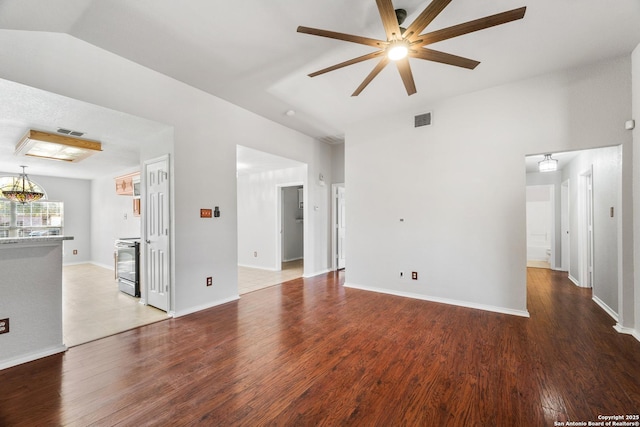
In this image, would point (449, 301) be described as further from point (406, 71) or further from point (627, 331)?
point (406, 71)

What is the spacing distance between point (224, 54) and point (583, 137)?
4.27 m

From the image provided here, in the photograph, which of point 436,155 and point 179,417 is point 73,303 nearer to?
point 179,417

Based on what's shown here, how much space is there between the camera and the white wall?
6387 millimetres

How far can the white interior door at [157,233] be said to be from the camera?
352 cm

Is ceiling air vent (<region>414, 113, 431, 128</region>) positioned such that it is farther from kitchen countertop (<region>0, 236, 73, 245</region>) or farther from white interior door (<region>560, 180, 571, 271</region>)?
kitchen countertop (<region>0, 236, 73, 245</region>)

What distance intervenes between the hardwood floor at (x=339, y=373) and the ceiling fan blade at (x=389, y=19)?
8.68 feet

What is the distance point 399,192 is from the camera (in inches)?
174

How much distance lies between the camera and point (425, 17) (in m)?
1.76

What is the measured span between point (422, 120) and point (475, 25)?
8.01 ft

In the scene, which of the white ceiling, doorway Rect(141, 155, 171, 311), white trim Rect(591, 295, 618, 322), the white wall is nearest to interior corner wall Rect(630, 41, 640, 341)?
the white ceiling

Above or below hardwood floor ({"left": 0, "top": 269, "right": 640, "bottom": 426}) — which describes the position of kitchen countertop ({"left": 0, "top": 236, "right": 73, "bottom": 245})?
above

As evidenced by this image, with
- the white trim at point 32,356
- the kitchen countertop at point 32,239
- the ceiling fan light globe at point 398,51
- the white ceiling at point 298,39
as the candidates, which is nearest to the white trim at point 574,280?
the white ceiling at point 298,39

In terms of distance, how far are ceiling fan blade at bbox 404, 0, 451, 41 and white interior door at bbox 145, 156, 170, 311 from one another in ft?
10.4

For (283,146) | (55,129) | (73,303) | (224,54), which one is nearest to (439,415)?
(224,54)
